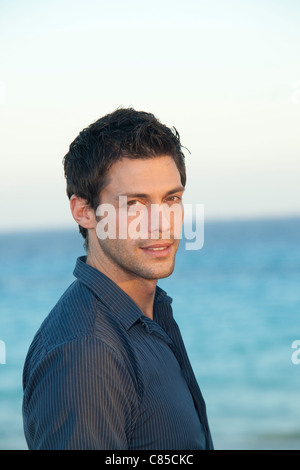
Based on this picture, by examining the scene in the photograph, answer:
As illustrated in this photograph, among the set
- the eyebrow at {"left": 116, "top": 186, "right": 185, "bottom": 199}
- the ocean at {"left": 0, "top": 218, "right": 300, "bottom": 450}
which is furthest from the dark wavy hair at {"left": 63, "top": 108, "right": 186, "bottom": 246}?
the ocean at {"left": 0, "top": 218, "right": 300, "bottom": 450}

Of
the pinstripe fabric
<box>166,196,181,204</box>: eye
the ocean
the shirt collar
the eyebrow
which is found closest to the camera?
the pinstripe fabric

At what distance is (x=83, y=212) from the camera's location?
8.31 ft

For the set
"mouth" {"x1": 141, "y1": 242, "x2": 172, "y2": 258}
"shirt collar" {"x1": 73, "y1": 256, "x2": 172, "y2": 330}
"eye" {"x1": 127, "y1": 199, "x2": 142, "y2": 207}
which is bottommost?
"shirt collar" {"x1": 73, "y1": 256, "x2": 172, "y2": 330}

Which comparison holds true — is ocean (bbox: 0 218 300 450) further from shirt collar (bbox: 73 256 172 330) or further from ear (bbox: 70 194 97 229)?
shirt collar (bbox: 73 256 172 330)

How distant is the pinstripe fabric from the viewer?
182cm

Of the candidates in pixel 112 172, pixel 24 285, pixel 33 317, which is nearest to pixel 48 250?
pixel 24 285

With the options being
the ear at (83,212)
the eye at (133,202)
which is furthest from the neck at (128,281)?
the eye at (133,202)

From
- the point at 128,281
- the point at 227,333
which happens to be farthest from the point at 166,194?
the point at 227,333

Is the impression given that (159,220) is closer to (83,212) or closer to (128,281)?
(128,281)

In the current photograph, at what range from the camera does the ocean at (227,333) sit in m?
8.34

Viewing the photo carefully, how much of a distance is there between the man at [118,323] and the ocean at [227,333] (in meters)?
5.63

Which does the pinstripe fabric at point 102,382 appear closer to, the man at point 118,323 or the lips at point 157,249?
the man at point 118,323

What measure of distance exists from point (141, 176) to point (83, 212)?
0.34m

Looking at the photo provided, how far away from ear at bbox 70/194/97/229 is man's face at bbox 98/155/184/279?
0.34 ft
